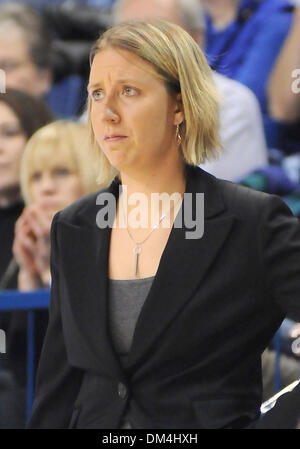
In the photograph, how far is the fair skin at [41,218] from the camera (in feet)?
13.2

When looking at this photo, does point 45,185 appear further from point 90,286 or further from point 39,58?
point 90,286

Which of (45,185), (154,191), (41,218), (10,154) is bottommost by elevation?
(41,218)

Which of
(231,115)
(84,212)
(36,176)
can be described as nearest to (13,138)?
(36,176)

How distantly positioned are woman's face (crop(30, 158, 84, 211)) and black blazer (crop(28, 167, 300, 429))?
6.50 ft

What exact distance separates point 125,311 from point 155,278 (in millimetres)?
106

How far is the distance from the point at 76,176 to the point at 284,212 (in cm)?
207

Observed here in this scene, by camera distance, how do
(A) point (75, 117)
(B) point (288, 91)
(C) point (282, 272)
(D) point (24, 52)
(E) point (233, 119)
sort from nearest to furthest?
(C) point (282, 272), (E) point (233, 119), (B) point (288, 91), (A) point (75, 117), (D) point (24, 52)

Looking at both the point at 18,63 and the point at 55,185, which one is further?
the point at 18,63

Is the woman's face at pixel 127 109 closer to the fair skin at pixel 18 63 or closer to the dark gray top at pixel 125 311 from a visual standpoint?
the dark gray top at pixel 125 311

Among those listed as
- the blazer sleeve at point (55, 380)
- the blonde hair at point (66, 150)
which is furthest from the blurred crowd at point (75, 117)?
the blazer sleeve at point (55, 380)

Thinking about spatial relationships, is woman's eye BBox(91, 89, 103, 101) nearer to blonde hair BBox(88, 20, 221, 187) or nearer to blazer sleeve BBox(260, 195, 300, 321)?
blonde hair BBox(88, 20, 221, 187)

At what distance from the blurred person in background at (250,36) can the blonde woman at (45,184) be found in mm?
849

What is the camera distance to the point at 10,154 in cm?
424
